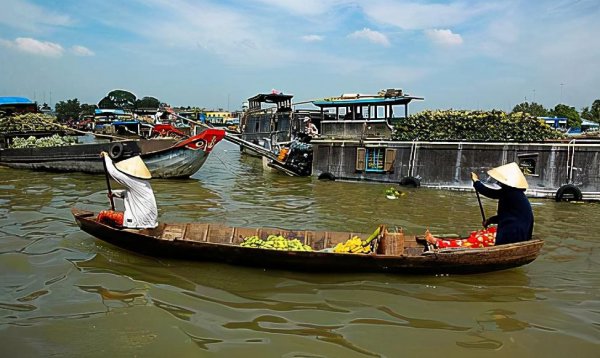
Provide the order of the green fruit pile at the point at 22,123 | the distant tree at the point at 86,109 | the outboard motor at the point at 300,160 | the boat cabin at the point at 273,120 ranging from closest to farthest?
the outboard motor at the point at 300,160, the green fruit pile at the point at 22,123, the boat cabin at the point at 273,120, the distant tree at the point at 86,109

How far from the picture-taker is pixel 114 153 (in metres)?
18.4

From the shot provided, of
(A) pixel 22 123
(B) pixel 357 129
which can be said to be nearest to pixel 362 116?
(B) pixel 357 129

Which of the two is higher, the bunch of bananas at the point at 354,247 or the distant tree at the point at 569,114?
the distant tree at the point at 569,114

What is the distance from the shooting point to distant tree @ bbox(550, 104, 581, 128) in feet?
153

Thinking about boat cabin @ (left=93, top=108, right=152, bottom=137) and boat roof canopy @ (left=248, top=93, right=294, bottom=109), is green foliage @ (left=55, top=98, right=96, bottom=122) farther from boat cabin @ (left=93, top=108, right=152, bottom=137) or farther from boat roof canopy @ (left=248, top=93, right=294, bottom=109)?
boat roof canopy @ (left=248, top=93, right=294, bottom=109)

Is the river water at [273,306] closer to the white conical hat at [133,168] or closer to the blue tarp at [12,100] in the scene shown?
the white conical hat at [133,168]

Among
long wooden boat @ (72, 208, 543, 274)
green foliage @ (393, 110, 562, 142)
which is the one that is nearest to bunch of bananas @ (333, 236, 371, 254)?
long wooden boat @ (72, 208, 543, 274)

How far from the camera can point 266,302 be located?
6.41m

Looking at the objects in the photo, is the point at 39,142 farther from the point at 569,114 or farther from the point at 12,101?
the point at 569,114

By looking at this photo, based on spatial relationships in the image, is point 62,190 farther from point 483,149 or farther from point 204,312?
point 483,149

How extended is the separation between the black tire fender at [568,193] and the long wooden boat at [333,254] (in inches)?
366

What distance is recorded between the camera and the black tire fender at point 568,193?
48.6ft

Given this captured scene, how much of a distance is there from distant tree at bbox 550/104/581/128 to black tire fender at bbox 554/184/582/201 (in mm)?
36887

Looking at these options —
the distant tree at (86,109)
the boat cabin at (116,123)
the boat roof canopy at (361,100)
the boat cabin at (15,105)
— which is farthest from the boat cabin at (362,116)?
the distant tree at (86,109)
